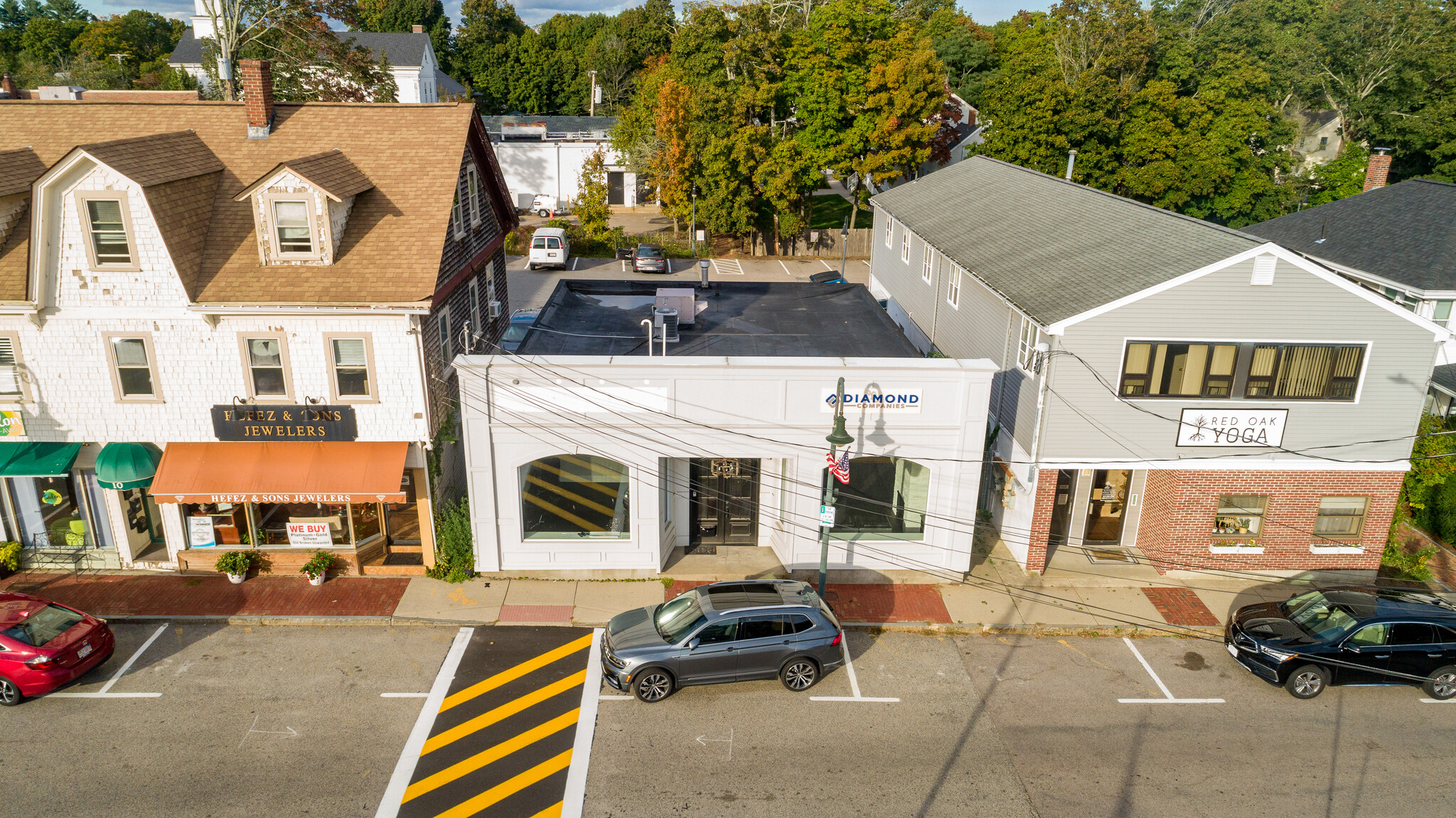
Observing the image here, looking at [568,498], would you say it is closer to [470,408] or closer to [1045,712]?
[470,408]

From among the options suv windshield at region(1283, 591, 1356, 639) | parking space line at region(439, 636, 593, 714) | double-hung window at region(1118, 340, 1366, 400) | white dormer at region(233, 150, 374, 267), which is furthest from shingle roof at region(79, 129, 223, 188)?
suv windshield at region(1283, 591, 1356, 639)

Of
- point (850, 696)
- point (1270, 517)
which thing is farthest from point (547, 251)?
point (1270, 517)

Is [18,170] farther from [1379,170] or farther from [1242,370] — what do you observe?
[1379,170]

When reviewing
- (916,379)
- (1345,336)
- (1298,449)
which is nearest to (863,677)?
(916,379)

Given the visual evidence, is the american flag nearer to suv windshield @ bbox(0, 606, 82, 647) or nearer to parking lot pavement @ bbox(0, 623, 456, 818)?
parking lot pavement @ bbox(0, 623, 456, 818)

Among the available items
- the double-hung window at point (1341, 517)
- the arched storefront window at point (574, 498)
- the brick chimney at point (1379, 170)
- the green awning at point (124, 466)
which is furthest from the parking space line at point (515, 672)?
the brick chimney at point (1379, 170)

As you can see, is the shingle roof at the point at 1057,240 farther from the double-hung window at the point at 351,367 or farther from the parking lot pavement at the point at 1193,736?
the double-hung window at the point at 351,367
